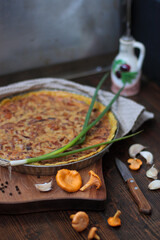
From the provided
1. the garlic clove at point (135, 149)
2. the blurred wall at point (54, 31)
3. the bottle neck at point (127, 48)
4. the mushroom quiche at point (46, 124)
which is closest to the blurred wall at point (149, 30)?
the blurred wall at point (54, 31)

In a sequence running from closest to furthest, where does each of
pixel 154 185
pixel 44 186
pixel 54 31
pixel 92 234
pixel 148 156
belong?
pixel 92 234
pixel 44 186
pixel 154 185
pixel 148 156
pixel 54 31

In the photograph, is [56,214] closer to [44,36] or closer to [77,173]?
[77,173]

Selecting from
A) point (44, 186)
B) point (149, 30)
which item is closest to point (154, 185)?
point (44, 186)

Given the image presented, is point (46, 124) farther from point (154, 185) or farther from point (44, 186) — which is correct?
point (154, 185)

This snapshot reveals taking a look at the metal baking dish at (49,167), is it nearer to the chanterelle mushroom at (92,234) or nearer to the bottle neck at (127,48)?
the chanterelle mushroom at (92,234)

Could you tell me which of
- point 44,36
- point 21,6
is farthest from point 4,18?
point 44,36
